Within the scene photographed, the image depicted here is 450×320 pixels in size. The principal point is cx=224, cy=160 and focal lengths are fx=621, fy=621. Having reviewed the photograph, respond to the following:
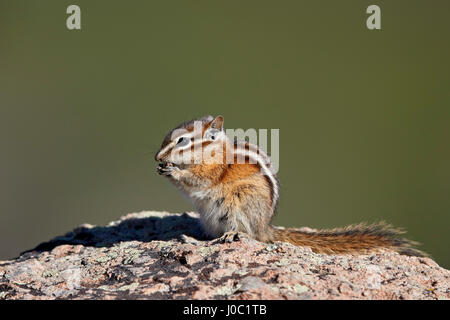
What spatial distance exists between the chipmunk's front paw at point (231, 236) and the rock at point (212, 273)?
3.4 inches

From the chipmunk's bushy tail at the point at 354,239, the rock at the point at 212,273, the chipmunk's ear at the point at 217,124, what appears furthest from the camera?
the chipmunk's ear at the point at 217,124

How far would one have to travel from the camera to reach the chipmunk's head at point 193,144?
19.1 feet

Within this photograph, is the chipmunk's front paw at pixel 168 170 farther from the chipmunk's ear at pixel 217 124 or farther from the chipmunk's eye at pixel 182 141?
the chipmunk's ear at pixel 217 124

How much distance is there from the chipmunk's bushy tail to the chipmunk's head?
99cm

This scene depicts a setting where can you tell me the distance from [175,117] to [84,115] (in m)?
2.82

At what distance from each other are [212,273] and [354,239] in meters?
1.85

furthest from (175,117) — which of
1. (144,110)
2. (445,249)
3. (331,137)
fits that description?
(445,249)

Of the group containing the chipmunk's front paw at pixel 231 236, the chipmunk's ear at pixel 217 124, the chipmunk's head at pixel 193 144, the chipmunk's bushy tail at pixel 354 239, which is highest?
the chipmunk's ear at pixel 217 124

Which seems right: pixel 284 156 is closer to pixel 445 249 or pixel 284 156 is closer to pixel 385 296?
pixel 445 249

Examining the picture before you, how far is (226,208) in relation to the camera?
566cm

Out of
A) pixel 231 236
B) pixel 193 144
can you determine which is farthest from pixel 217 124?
pixel 231 236

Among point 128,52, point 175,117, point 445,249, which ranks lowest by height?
A: point 445,249

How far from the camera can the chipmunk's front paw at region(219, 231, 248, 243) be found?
Answer: 5.16 m

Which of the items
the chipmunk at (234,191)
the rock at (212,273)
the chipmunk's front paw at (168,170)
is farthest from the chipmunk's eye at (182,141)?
the rock at (212,273)
